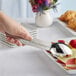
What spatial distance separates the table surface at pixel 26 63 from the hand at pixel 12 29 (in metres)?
0.05

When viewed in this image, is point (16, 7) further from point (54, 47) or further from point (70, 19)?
point (54, 47)

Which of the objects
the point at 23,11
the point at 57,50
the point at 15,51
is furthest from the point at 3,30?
the point at 23,11

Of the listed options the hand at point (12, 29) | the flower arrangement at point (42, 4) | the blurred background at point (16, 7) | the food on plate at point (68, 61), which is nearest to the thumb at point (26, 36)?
the hand at point (12, 29)

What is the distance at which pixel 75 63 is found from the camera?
874mm

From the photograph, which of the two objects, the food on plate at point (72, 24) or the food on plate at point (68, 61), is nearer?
the food on plate at point (68, 61)

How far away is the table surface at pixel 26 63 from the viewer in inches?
34.7

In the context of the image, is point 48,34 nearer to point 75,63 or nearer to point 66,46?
point 66,46

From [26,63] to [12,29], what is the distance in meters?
0.18

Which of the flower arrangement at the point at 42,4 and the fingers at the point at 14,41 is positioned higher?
the flower arrangement at the point at 42,4

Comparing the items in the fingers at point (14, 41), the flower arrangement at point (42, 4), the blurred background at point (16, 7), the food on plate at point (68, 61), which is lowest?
the blurred background at point (16, 7)

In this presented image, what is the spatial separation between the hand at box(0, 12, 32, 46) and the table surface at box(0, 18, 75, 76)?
5 centimetres

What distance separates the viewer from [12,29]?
1.08 m

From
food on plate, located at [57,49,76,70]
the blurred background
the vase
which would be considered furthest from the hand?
the blurred background

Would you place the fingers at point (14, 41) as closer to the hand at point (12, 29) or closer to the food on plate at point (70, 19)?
the hand at point (12, 29)
